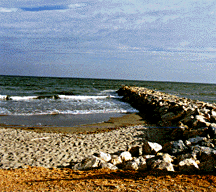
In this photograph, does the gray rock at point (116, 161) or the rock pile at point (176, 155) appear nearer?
the rock pile at point (176, 155)

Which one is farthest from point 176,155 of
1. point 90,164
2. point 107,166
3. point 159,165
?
point 90,164

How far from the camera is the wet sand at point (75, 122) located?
10.0 metres

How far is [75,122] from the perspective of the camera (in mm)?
11648

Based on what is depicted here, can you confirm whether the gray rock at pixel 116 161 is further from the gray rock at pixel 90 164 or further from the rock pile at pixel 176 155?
the gray rock at pixel 90 164

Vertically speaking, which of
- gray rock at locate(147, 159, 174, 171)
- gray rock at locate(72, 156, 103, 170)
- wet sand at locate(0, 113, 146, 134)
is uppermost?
gray rock at locate(147, 159, 174, 171)

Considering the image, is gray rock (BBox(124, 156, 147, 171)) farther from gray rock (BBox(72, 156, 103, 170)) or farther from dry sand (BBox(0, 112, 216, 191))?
gray rock (BBox(72, 156, 103, 170))

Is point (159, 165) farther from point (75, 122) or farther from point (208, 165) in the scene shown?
point (75, 122)

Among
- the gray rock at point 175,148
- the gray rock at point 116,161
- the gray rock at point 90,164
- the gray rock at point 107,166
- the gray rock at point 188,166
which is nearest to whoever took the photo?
the gray rock at point 188,166

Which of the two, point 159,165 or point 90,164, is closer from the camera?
point 159,165

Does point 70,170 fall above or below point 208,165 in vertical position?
below

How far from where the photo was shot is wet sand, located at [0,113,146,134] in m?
10.0

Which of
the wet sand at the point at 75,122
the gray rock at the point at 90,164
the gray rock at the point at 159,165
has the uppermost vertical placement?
the gray rock at the point at 159,165

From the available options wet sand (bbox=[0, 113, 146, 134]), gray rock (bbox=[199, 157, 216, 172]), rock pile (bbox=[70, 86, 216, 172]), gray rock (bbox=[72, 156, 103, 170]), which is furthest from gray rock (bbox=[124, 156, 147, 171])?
wet sand (bbox=[0, 113, 146, 134])

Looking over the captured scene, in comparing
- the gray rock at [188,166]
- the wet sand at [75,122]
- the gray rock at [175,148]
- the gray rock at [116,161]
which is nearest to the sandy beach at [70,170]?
the gray rock at [188,166]
